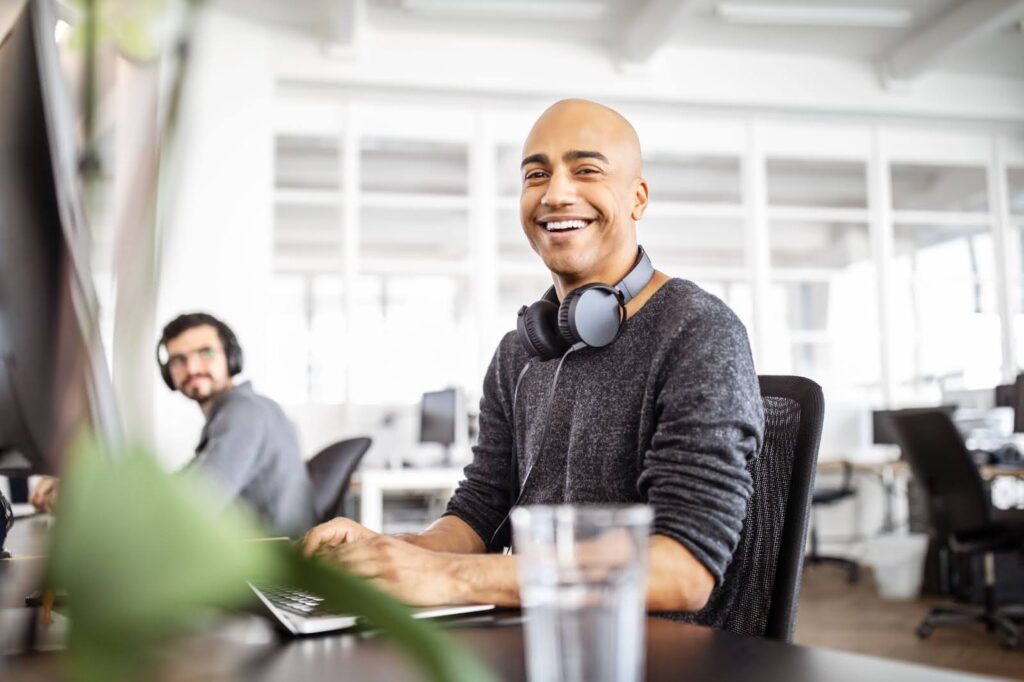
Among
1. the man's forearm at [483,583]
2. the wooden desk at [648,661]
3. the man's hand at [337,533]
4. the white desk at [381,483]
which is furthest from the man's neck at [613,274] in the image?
the white desk at [381,483]

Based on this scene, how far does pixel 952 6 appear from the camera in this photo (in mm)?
6125

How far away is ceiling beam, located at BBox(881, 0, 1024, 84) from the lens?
5883 mm

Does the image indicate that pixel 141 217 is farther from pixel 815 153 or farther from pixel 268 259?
pixel 815 153

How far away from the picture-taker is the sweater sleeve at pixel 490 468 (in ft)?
4.59

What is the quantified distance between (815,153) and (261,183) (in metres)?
4.07

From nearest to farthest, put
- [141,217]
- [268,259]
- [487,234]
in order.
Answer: [141,217] → [268,259] → [487,234]

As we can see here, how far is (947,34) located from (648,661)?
667 cm

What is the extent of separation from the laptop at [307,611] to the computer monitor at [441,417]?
13.6 feet

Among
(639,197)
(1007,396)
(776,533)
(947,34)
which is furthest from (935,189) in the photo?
(776,533)

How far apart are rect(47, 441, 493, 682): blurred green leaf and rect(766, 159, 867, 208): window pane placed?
847 cm

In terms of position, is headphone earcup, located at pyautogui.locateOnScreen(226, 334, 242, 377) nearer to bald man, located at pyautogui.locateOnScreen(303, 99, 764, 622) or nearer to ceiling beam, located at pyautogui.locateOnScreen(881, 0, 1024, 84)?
bald man, located at pyautogui.locateOnScreen(303, 99, 764, 622)

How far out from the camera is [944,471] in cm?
385

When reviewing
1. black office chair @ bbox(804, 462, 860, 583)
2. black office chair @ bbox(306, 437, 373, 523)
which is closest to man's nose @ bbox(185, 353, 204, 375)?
black office chair @ bbox(306, 437, 373, 523)

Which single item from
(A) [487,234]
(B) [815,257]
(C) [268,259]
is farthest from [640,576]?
(B) [815,257]
